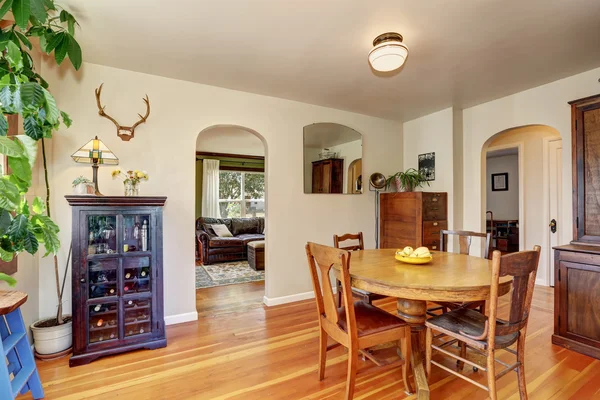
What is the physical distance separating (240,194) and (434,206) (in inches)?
202

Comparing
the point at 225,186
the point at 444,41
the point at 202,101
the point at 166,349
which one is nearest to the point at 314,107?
the point at 202,101

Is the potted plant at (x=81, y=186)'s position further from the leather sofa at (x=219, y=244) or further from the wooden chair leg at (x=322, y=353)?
the leather sofa at (x=219, y=244)

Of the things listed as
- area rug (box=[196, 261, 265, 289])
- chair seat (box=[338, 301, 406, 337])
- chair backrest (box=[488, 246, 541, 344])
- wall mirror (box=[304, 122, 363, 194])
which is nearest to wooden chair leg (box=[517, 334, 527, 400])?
chair backrest (box=[488, 246, 541, 344])

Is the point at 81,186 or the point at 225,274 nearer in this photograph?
the point at 81,186

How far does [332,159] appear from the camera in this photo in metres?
4.12

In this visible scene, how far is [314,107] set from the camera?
3945 mm

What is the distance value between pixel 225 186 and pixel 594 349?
273 inches

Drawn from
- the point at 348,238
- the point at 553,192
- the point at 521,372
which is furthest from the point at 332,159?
the point at 553,192

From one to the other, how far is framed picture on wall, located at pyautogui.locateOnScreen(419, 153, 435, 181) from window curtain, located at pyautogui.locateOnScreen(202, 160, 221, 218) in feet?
15.8

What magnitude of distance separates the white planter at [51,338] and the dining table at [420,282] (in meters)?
2.22

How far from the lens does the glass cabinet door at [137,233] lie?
2527 mm

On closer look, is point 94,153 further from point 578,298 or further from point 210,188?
point 210,188

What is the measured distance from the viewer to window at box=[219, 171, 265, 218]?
25.1ft

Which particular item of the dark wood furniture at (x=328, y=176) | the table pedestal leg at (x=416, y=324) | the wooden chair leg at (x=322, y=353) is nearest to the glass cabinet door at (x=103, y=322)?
the wooden chair leg at (x=322, y=353)
